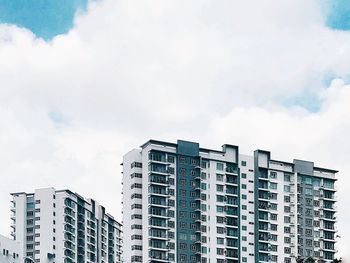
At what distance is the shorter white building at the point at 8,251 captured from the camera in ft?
526

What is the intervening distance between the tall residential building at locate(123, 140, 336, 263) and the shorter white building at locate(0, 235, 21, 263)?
1999 centimetres

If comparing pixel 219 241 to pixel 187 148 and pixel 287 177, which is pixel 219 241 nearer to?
pixel 187 148

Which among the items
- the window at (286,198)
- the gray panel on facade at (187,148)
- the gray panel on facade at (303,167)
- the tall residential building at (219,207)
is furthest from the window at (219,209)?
the gray panel on facade at (303,167)

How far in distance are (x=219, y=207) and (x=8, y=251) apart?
126 feet

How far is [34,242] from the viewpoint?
186 metres

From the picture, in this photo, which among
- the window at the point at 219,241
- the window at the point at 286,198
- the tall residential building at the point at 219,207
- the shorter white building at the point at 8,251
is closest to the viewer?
the shorter white building at the point at 8,251

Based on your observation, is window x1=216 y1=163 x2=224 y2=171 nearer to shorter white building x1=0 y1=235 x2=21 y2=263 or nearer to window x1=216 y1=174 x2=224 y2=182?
window x1=216 y1=174 x2=224 y2=182

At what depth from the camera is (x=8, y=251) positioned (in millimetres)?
162750

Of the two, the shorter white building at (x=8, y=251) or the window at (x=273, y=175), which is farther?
the window at (x=273, y=175)

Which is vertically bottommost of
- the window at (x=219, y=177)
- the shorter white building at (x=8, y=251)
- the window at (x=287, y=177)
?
the shorter white building at (x=8, y=251)

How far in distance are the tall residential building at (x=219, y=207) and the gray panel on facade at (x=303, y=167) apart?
0.64ft

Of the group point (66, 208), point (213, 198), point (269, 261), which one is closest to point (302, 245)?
point (269, 261)

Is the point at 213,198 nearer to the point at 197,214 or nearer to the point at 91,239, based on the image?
the point at 197,214

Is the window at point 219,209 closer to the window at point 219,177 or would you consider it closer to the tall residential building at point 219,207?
the tall residential building at point 219,207
